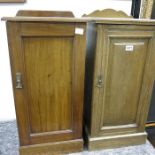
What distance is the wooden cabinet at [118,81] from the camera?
140 cm

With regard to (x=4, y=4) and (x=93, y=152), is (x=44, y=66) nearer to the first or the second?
(x=4, y=4)

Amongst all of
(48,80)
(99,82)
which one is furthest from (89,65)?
(48,80)

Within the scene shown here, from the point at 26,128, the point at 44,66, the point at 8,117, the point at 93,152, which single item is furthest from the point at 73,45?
the point at 8,117

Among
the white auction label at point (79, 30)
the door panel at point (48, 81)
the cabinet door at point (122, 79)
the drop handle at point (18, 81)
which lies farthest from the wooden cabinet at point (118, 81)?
the drop handle at point (18, 81)

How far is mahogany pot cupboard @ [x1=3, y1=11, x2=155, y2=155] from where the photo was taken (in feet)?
4.24

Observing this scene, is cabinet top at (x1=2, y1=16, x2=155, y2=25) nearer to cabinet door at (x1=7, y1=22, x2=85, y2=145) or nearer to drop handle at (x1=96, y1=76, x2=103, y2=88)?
cabinet door at (x1=7, y1=22, x2=85, y2=145)

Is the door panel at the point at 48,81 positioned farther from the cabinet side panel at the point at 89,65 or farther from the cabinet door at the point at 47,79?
the cabinet side panel at the point at 89,65

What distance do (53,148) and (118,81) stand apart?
0.81 metres

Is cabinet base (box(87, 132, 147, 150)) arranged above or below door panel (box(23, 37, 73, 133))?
below

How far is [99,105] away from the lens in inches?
62.2

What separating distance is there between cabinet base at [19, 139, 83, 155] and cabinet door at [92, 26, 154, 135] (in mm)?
210

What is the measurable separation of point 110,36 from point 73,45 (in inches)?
11.2

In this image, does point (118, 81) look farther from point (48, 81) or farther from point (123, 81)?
point (48, 81)

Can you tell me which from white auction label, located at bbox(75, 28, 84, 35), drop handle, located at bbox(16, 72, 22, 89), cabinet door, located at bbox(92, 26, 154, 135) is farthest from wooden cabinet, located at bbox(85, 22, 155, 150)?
drop handle, located at bbox(16, 72, 22, 89)
